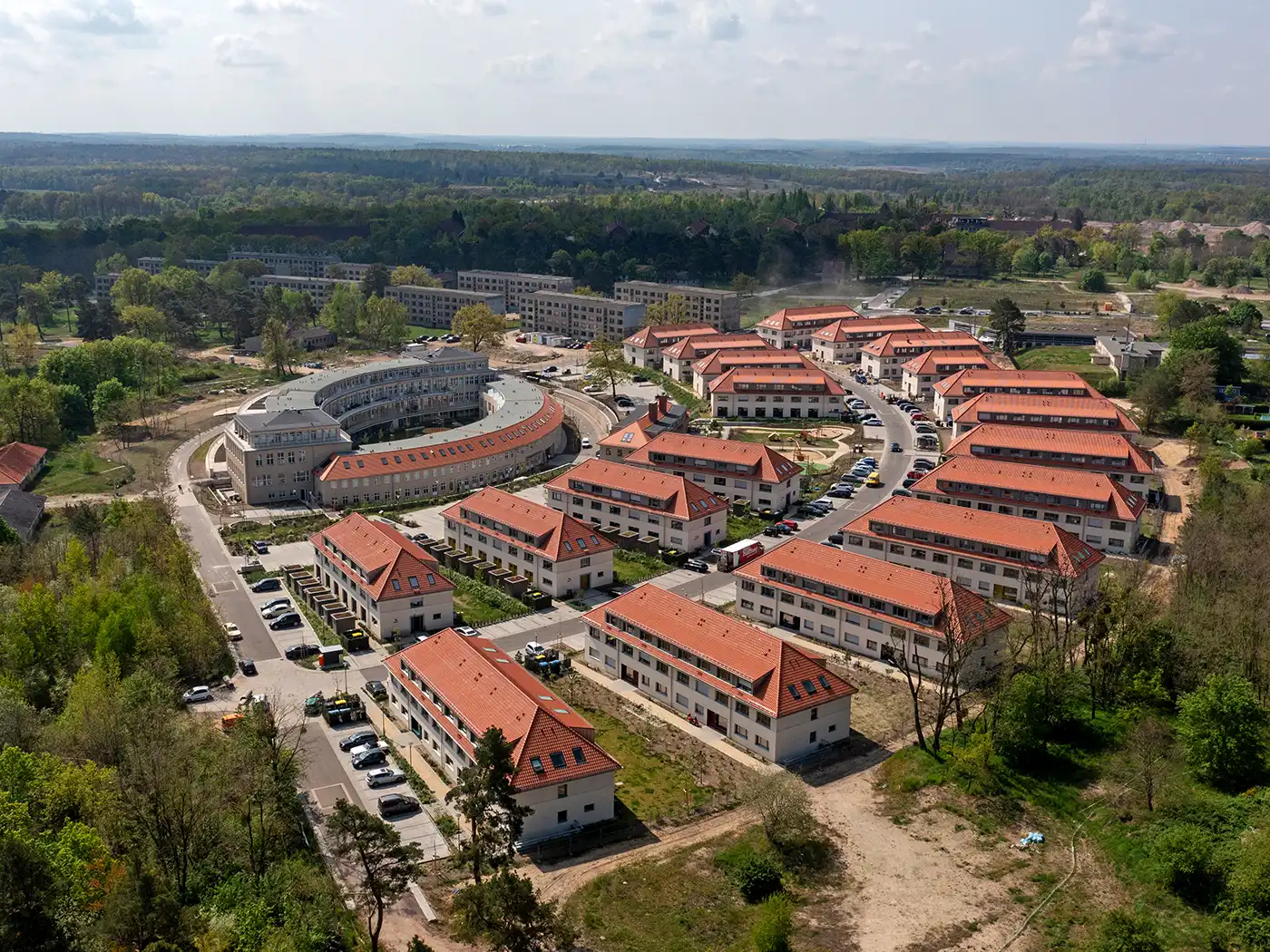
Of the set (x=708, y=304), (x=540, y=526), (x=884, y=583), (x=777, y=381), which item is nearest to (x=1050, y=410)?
(x=777, y=381)

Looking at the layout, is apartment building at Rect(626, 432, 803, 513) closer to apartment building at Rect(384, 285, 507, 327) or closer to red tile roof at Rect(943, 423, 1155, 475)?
red tile roof at Rect(943, 423, 1155, 475)

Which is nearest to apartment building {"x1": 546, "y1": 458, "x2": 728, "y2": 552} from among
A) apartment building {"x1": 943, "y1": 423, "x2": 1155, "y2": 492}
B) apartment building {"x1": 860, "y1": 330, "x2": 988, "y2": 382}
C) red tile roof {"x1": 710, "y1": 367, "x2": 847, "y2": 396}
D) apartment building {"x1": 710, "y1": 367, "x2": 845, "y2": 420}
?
apartment building {"x1": 943, "y1": 423, "x2": 1155, "y2": 492}

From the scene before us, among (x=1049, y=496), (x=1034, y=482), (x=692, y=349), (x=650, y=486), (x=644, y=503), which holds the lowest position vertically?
(x=692, y=349)

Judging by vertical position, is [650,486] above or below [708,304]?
above

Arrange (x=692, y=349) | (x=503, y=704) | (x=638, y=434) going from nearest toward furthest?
(x=503, y=704), (x=638, y=434), (x=692, y=349)

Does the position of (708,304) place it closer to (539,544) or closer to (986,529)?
(986,529)

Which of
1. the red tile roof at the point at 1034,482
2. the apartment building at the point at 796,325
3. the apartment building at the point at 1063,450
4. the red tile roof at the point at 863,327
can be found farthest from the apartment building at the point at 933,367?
the red tile roof at the point at 1034,482

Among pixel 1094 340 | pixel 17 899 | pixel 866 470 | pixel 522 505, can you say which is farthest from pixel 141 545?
pixel 1094 340

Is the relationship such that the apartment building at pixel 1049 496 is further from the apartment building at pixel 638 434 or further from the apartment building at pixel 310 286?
the apartment building at pixel 310 286
